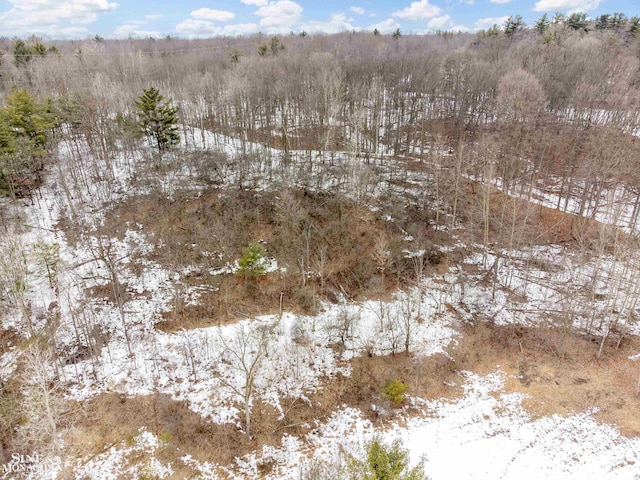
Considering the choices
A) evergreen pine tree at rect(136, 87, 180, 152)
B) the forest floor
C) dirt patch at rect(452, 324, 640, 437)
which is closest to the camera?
the forest floor

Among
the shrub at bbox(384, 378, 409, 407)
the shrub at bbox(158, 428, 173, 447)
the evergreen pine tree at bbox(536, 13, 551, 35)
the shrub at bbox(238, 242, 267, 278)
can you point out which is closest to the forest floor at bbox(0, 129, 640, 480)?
the shrub at bbox(158, 428, 173, 447)

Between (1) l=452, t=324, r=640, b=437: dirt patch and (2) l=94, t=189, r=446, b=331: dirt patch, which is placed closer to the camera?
(1) l=452, t=324, r=640, b=437: dirt patch

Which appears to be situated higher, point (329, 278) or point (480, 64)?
point (480, 64)

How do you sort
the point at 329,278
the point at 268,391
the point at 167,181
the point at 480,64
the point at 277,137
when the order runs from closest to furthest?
the point at 268,391, the point at 329,278, the point at 167,181, the point at 277,137, the point at 480,64

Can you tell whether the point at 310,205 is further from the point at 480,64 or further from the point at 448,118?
the point at 480,64

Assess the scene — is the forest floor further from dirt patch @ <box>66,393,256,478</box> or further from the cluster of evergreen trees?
the cluster of evergreen trees

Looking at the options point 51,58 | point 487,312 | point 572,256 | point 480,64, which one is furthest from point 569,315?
point 51,58
